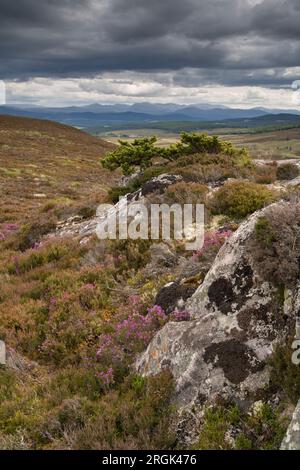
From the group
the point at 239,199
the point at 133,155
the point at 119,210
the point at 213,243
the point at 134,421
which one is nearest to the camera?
the point at 134,421

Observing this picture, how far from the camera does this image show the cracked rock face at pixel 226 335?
18.9 feet

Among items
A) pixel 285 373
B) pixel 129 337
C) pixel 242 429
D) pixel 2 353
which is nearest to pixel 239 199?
pixel 129 337

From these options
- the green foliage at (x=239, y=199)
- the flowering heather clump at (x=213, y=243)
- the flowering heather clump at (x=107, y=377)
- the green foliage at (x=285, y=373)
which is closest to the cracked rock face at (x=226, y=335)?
the green foliage at (x=285, y=373)

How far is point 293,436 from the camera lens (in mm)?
4574

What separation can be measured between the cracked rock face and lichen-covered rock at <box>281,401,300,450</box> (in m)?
0.86

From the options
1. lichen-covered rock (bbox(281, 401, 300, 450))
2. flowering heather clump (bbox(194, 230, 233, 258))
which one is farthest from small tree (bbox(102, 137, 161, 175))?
lichen-covered rock (bbox(281, 401, 300, 450))

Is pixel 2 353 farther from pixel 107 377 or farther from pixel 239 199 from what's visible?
pixel 239 199

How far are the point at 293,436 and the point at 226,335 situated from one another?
1907 mm

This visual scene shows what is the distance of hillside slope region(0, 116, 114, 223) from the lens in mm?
34500

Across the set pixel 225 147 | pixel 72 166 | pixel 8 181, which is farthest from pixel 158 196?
pixel 72 166

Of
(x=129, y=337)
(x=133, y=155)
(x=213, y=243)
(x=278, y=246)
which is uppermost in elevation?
(x=133, y=155)

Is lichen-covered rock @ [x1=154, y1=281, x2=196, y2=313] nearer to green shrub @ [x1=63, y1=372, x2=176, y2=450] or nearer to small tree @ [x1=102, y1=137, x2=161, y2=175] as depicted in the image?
green shrub @ [x1=63, y1=372, x2=176, y2=450]

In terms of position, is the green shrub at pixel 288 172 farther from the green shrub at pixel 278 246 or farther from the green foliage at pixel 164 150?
the green shrub at pixel 278 246
